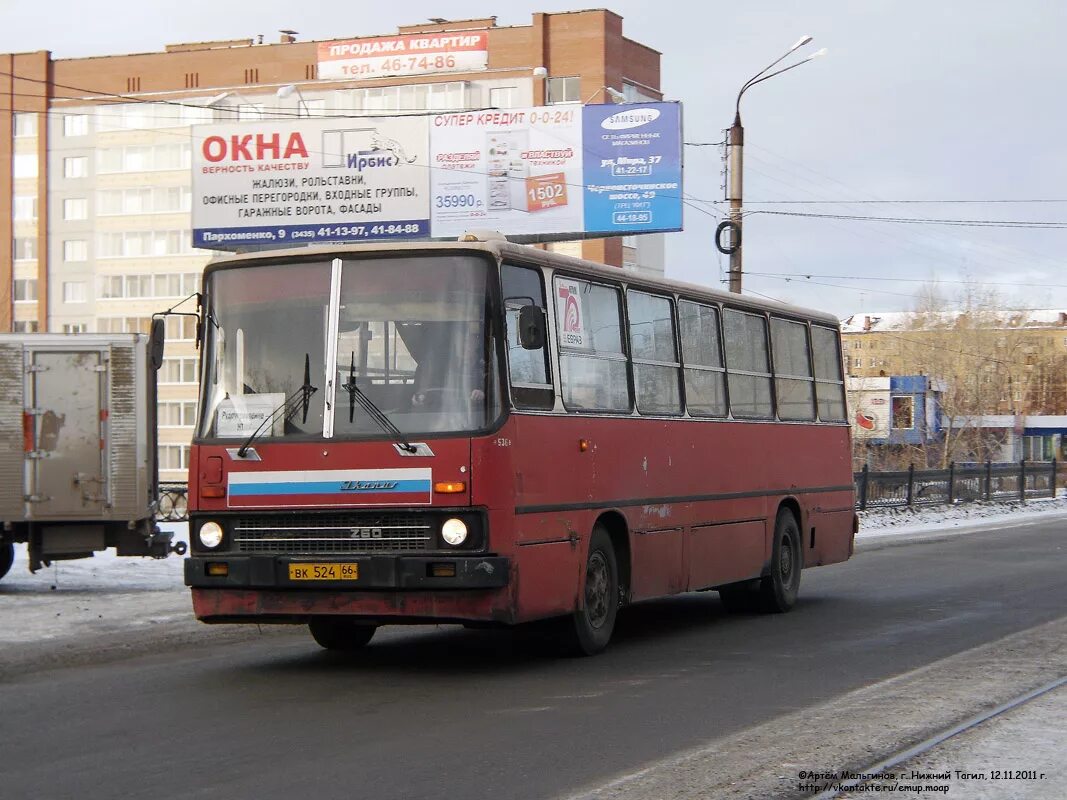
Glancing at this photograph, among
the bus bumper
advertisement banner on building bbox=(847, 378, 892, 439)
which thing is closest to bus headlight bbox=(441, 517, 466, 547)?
the bus bumper

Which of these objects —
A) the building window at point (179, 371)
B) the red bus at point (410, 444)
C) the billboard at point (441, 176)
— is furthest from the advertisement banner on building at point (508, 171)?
the building window at point (179, 371)

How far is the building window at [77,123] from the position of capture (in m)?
82.1

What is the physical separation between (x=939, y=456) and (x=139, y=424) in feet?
196

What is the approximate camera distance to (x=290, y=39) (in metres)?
79.4

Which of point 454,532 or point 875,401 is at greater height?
point 875,401

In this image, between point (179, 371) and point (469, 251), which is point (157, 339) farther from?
point (179, 371)

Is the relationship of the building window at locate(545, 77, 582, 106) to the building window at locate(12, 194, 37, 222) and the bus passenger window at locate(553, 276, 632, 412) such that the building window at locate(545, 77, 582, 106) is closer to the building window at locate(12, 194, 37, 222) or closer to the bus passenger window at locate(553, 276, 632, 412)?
the building window at locate(12, 194, 37, 222)

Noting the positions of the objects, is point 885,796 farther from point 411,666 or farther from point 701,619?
point 701,619

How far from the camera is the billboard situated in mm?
39438

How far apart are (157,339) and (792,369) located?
6567 mm

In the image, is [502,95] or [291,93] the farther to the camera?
[502,95]

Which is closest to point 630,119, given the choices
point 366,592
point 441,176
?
point 441,176

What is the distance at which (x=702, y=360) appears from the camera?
46.0 ft

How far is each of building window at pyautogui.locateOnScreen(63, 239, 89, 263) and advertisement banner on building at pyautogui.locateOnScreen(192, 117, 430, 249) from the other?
4267 cm
